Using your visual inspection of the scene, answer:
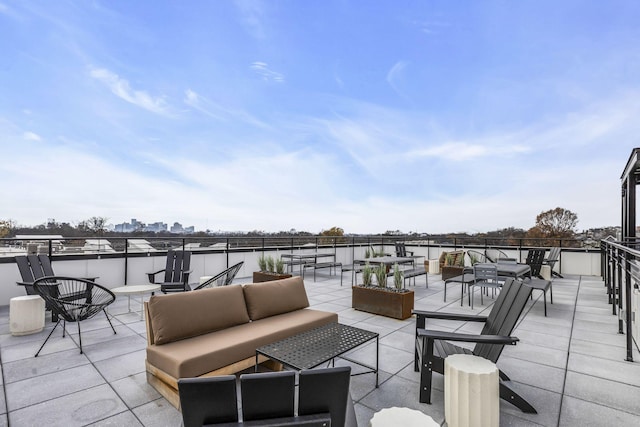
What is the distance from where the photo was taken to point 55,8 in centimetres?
682

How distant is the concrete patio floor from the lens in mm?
2154

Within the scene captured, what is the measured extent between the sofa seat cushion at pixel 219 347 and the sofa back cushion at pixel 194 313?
0.21 feet

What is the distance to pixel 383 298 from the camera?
4.72 meters

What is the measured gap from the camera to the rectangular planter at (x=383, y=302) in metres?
4.54

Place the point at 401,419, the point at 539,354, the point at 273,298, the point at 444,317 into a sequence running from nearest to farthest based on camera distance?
the point at 401,419 → the point at 444,317 → the point at 539,354 → the point at 273,298

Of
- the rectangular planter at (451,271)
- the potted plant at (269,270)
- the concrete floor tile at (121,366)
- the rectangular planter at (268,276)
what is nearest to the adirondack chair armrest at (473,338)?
the concrete floor tile at (121,366)

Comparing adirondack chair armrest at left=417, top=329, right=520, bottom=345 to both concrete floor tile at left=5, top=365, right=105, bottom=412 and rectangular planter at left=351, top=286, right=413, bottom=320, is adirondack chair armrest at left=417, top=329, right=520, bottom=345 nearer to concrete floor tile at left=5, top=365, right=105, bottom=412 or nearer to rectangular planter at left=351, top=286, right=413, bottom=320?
rectangular planter at left=351, top=286, right=413, bottom=320

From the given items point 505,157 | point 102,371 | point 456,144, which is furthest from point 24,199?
point 505,157

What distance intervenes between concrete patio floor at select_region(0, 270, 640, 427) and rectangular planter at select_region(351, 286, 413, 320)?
0.16 meters

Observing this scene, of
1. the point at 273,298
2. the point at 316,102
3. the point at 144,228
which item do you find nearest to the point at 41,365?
the point at 273,298

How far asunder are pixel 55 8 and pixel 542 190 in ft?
57.4

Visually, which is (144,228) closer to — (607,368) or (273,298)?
(273,298)

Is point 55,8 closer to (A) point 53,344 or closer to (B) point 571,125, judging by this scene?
(A) point 53,344

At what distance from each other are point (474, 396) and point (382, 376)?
1.01 m
